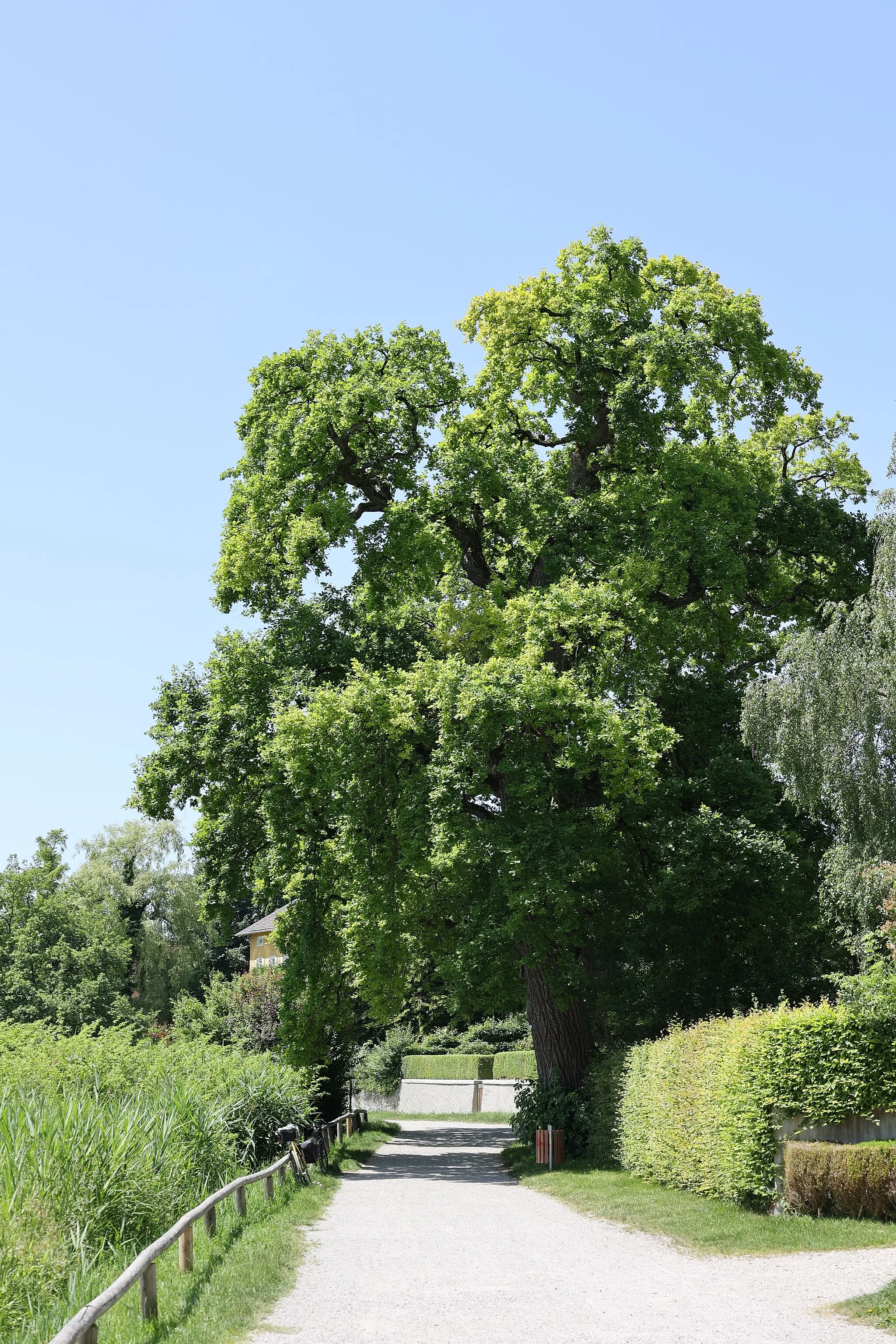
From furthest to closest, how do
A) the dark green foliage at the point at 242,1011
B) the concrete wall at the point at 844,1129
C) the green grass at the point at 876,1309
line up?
the dark green foliage at the point at 242,1011, the concrete wall at the point at 844,1129, the green grass at the point at 876,1309

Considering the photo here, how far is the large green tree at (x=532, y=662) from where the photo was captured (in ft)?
73.2

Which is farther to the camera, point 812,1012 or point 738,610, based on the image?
point 738,610

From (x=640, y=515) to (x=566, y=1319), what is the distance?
18.9m

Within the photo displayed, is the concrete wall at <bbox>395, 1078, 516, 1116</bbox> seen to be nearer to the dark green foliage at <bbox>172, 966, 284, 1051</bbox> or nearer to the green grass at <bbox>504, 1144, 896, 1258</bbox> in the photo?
the dark green foliage at <bbox>172, 966, 284, 1051</bbox>

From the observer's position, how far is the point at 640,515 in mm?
25625

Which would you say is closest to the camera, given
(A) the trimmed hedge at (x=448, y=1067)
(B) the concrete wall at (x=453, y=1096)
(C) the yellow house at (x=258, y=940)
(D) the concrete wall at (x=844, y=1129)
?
(D) the concrete wall at (x=844, y=1129)

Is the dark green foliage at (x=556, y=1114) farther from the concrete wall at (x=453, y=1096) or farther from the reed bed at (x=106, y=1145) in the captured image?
the concrete wall at (x=453, y=1096)

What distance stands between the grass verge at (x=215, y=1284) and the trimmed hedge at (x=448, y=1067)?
1398 inches

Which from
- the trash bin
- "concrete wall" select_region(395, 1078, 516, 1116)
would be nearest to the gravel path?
the trash bin

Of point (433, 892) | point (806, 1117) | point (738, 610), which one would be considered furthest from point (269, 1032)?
point (806, 1117)

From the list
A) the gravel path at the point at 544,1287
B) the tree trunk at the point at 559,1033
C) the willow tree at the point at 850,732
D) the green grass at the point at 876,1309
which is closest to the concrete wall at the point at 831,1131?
the gravel path at the point at 544,1287

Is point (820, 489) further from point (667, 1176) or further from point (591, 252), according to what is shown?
point (667, 1176)

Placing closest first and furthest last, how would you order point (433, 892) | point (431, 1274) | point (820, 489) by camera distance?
point (431, 1274)
point (433, 892)
point (820, 489)

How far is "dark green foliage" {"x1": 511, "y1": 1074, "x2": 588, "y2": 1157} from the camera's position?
23.5 m
